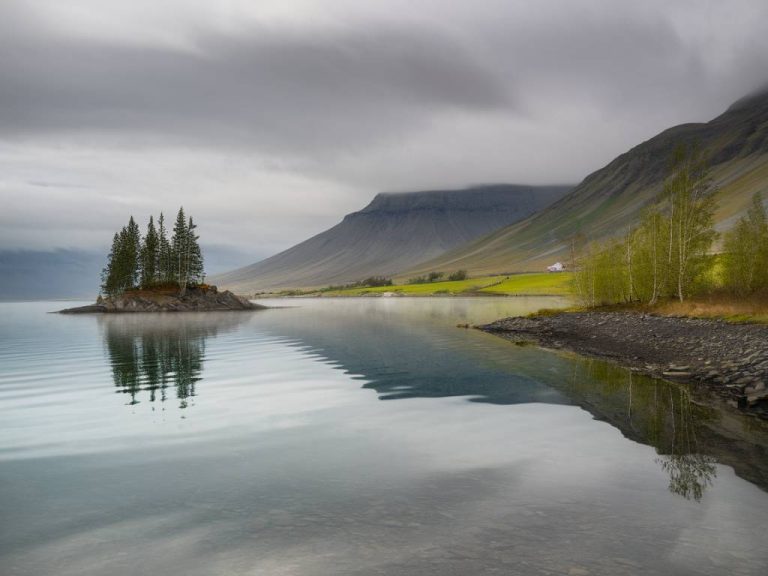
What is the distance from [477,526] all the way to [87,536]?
819cm

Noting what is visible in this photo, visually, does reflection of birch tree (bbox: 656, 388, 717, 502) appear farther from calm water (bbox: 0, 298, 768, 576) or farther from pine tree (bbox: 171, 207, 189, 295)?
pine tree (bbox: 171, 207, 189, 295)

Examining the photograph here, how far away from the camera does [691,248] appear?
6531 cm

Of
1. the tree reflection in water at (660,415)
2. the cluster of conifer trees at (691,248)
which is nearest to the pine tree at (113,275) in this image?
the cluster of conifer trees at (691,248)

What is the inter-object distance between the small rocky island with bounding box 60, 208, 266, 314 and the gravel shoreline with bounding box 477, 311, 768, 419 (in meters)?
109

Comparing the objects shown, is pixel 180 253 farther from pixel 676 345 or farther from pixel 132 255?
pixel 676 345

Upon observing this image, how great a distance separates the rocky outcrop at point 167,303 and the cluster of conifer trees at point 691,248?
372 ft

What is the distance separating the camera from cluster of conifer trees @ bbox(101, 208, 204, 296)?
15800 cm

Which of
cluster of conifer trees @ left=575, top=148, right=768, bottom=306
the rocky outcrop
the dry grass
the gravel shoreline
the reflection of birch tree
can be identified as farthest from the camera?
the rocky outcrop

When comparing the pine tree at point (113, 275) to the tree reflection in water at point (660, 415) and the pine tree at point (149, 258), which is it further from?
the tree reflection in water at point (660, 415)

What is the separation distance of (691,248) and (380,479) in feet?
207

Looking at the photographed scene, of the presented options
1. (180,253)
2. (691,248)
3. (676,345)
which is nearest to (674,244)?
(691,248)

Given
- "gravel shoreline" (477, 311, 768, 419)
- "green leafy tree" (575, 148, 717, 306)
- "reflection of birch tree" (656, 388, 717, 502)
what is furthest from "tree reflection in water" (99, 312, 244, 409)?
"green leafy tree" (575, 148, 717, 306)

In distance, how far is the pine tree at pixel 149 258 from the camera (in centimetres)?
15800

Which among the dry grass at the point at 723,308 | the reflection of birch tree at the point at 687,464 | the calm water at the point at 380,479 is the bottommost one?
the reflection of birch tree at the point at 687,464
